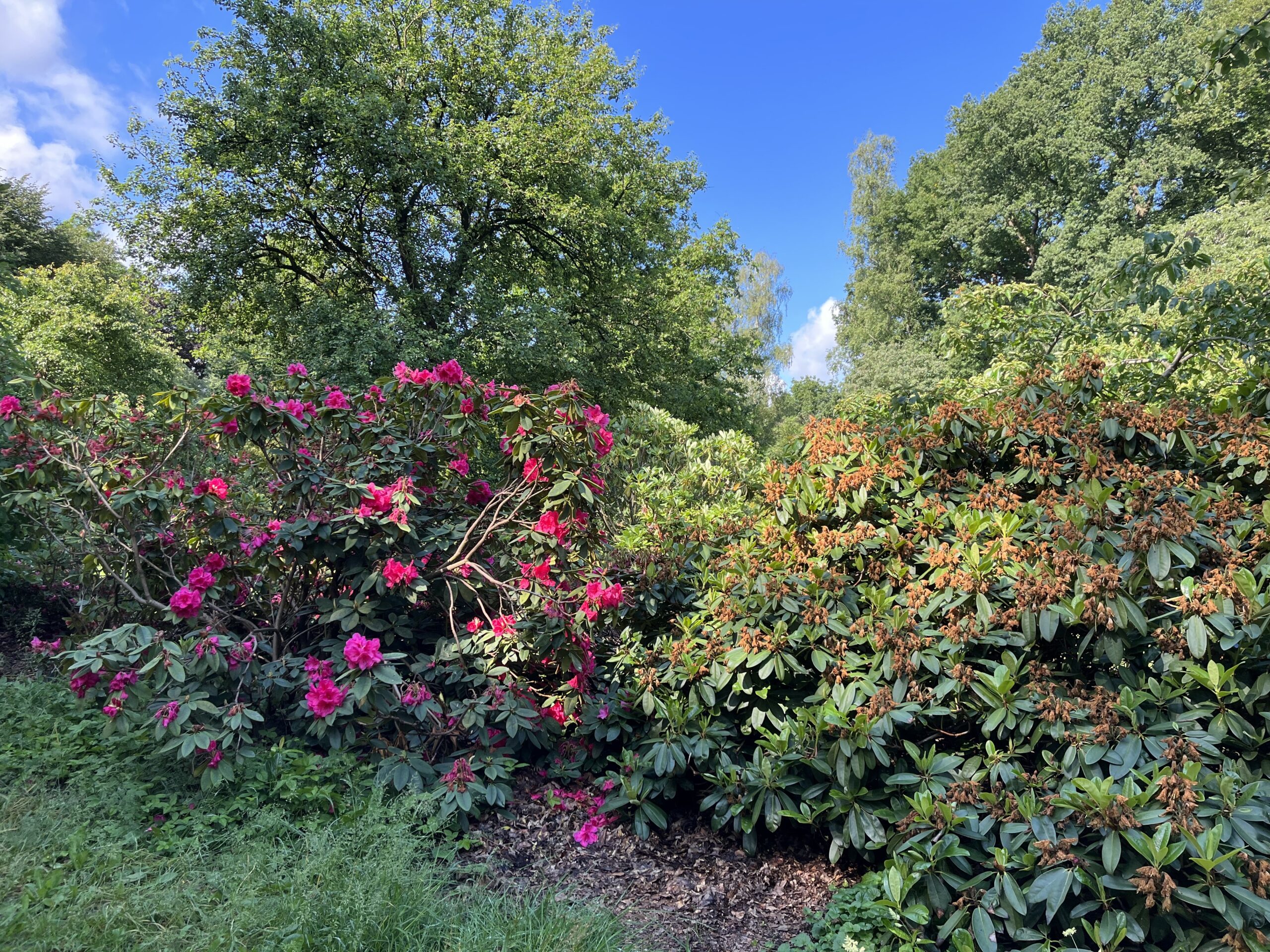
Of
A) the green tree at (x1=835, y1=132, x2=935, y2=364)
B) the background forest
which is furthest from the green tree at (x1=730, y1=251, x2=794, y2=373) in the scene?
the background forest

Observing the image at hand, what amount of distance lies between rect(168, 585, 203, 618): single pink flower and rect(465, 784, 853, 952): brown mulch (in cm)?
150

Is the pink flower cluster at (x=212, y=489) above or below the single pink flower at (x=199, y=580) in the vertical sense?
above

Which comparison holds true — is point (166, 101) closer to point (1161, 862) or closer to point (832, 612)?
point (832, 612)

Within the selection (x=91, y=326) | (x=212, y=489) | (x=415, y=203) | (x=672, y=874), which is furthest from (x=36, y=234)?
(x=672, y=874)

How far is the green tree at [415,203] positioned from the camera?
9.49 meters

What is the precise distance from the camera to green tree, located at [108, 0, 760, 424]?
949 centimetres

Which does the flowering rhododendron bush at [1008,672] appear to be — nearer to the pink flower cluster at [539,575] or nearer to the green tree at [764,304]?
the pink flower cluster at [539,575]

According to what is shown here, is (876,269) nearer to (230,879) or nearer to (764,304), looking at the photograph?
(764,304)

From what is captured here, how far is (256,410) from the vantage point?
2.93 meters

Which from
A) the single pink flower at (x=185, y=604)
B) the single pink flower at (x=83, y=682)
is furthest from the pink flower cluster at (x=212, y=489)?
the single pink flower at (x=83, y=682)

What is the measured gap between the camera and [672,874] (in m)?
2.45

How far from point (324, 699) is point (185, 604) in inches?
29.4

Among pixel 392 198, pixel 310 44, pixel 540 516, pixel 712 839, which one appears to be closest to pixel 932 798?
pixel 712 839

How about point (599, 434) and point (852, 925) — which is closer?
point (852, 925)
